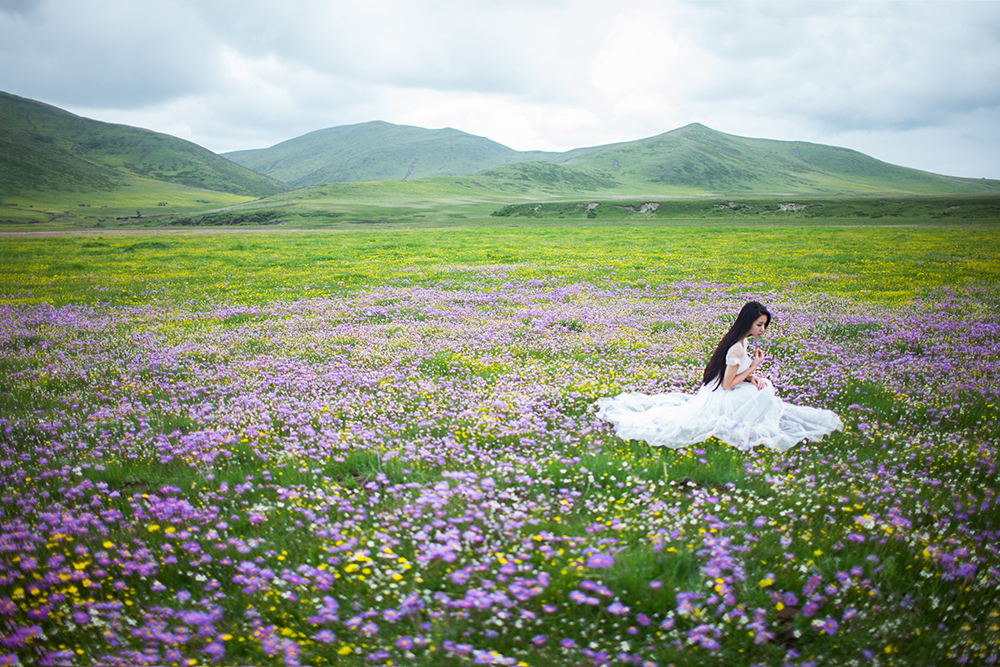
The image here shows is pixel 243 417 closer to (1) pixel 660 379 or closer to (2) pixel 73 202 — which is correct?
(1) pixel 660 379

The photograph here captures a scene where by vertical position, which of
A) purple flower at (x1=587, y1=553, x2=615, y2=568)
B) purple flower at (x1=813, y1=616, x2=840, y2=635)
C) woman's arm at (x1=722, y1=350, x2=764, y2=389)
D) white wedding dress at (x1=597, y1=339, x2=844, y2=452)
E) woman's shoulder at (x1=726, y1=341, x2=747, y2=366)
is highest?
woman's shoulder at (x1=726, y1=341, x2=747, y2=366)

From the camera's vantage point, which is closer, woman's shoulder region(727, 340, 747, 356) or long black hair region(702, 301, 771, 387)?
long black hair region(702, 301, 771, 387)

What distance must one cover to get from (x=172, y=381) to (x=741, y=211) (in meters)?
101

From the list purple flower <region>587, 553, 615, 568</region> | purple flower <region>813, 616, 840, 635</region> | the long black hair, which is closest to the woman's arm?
the long black hair

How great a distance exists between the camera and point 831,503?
18.8 ft

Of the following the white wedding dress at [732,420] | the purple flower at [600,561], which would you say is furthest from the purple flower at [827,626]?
the white wedding dress at [732,420]

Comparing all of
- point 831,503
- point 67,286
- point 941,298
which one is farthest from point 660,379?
point 67,286

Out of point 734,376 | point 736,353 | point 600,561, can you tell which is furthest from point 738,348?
point 600,561

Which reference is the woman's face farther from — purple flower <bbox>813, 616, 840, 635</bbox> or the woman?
purple flower <bbox>813, 616, 840, 635</bbox>

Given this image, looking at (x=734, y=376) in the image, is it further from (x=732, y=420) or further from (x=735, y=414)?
(x=732, y=420)

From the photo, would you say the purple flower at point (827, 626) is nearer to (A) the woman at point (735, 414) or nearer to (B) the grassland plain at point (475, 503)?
(B) the grassland plain at point (475, 503)

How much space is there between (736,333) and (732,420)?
1400mm

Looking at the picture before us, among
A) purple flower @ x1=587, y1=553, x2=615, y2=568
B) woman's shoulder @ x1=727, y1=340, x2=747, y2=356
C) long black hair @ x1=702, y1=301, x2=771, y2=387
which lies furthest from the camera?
woman's shoulder @ x1=727, y1=340, x2=747, y2=356

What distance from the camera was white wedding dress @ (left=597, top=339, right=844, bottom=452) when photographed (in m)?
7.42
